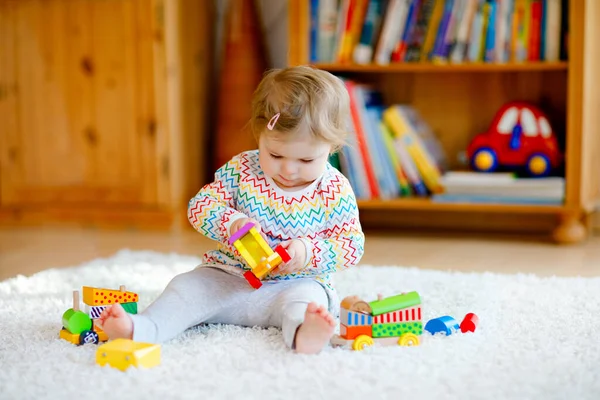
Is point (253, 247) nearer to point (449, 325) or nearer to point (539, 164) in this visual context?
point (449, 325)

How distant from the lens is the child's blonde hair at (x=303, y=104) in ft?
3.84

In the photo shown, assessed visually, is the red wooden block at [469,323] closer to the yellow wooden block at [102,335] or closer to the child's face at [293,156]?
the child's face at [293,156]

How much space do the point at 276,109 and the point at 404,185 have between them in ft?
3.62

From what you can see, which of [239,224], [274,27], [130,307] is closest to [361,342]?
[239,224]

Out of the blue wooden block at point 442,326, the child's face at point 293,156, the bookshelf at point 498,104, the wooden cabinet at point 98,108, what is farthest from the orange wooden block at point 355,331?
the wooden cabinet at point 98,108

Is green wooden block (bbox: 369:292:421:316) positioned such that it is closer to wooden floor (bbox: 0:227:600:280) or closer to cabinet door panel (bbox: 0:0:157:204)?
wooden floor (bbox: 0:227:600:280)

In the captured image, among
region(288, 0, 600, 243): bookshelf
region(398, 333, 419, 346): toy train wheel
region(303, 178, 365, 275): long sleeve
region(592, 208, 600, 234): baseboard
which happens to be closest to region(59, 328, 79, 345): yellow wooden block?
region(303, 178, 365, 275): long sleeve

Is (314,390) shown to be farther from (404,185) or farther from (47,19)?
(47,19)

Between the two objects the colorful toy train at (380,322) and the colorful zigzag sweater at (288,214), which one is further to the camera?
the colorful zigzag sweater at (288,214)

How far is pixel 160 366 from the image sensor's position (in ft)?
3.43

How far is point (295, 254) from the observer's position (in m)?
1.19

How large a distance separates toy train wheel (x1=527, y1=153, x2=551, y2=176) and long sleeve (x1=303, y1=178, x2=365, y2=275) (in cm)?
96

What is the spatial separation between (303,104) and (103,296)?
16.5 inches

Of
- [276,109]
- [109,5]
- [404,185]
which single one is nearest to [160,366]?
[276,109]
